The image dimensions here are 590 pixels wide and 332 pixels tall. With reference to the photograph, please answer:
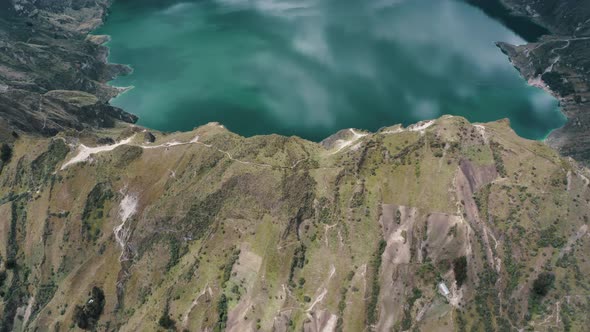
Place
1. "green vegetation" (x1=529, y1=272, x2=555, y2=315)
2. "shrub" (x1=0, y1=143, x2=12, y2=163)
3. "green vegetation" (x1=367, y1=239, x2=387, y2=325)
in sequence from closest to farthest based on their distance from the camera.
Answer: "green vegetation" (x1=529, y1=272, x2=555, y2=315) → "green vegetation" (x1=367, y1=239, x2=387, y2=325) → "shrub" (x1=0, y1=143, x2=12, y2=163)

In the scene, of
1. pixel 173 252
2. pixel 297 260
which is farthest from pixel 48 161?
pixel 297 260

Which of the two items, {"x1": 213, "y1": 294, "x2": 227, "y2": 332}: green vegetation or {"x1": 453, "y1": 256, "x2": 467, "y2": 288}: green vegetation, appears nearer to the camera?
{"x1": 453, "y1": 256, "x2": 467, "y2": 288}: green vegetation

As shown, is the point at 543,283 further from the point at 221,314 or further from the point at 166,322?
the point at 166,322

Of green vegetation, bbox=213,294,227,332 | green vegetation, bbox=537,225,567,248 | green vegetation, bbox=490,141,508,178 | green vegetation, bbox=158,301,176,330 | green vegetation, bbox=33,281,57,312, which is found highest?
green vegetation, bbox=490,141,508,178

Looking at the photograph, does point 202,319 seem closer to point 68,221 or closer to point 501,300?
point 68,221

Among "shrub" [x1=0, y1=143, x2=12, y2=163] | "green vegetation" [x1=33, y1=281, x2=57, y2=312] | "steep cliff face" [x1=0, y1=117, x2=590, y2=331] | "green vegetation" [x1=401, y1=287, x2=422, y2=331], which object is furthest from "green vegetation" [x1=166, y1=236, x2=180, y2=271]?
"shrub" [x1=0, y1=143, x2=12, y2=163]

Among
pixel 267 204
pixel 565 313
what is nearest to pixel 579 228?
pixel 565 313

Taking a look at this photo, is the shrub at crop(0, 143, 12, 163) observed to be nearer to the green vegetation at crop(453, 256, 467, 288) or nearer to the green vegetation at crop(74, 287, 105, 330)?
the green vegetation at crop(74, 287, 105, 330)

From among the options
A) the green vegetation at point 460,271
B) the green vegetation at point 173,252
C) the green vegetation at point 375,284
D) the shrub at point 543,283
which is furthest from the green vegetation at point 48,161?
the shrub at point 543,283

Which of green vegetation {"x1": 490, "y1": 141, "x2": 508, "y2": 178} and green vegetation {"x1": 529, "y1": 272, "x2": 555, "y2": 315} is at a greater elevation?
green vegetation {"x1": 490, "y1": 141, "x2": 508, "y2": 178}
